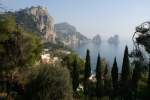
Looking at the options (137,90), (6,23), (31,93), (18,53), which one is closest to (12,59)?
(18,53)

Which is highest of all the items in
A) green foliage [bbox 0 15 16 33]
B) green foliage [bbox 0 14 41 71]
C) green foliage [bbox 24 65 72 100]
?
green foliage [bbox 0 15 16 33]

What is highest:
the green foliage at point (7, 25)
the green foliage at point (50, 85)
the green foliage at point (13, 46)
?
the green foliage at point (7, 25)

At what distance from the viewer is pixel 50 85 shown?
22609mm

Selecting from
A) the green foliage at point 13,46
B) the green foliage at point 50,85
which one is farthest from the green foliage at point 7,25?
the green foliage at point 50,85

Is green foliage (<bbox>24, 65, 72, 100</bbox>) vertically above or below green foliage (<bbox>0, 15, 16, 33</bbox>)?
below

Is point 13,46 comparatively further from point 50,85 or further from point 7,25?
point 50,85

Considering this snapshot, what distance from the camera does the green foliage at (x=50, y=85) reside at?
2244cm

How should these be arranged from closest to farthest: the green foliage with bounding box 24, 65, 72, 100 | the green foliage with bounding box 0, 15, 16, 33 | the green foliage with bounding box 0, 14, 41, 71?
the green foliage with bounding box 24, 65, 72, 100 → the green foliage with bounding box 0, 14, 41, 71 → the green foliage with bounding box 0, 15, 16, 33

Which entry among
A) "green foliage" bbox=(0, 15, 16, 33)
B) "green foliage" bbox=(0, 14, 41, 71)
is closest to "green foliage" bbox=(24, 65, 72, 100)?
"green foliage" bbox=(0, 14, 41, 71)

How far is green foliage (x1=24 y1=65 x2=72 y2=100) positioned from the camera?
22.4 m

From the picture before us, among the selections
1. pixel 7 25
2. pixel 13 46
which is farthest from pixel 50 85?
pixel 7 25

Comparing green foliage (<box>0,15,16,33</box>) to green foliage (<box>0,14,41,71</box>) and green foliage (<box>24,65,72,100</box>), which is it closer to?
green foliage (<box>0,14,41,71</box>)

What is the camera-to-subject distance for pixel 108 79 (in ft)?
202

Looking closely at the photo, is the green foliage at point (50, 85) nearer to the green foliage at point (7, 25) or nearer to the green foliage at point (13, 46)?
the green foliage at point (13, 46)
